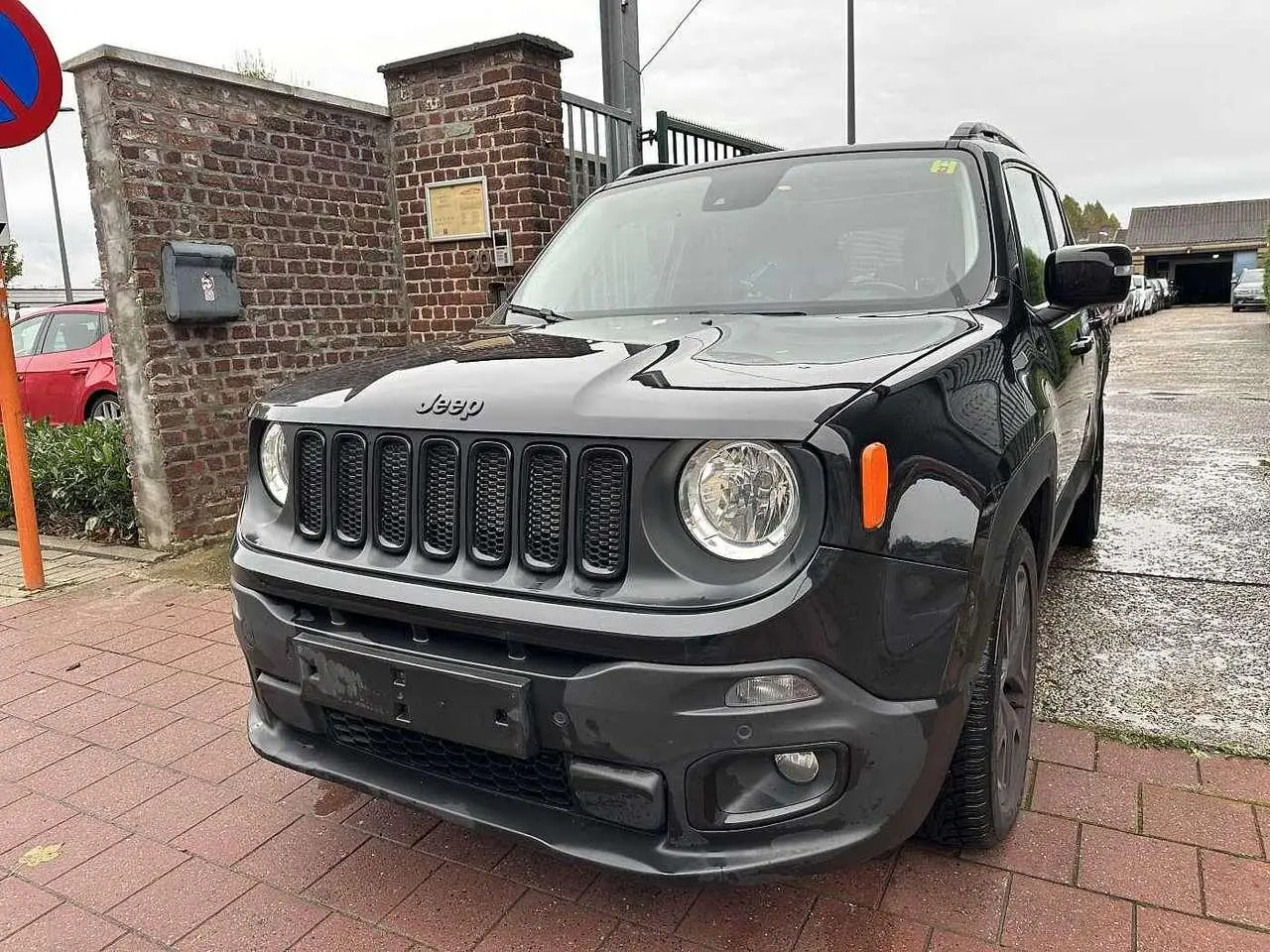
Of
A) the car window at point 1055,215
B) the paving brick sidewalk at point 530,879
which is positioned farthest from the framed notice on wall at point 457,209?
the paving brick sidewalk at point 530,879

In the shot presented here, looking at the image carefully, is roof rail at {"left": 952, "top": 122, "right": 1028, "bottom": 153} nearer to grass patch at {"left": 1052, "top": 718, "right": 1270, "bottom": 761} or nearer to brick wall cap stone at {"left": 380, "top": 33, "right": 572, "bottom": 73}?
grass patch at {"left": 1052, "top": 718, "right": 1270, "bottom": 761}

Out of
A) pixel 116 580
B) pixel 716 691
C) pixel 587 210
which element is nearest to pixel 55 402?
pixel 116 580

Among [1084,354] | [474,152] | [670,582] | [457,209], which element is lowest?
[670,582]

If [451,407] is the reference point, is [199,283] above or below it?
above

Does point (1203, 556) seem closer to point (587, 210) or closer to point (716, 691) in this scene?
point (587, 210)

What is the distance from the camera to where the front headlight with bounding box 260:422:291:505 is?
240 centimetres

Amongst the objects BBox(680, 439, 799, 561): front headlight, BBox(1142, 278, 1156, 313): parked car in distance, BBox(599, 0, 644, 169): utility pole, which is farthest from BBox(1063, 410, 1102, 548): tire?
BBox(1142, 278, 1156, 313): parked car in distance

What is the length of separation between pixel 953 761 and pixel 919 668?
0.49m

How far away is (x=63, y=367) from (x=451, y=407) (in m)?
8.82

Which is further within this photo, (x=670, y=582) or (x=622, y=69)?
(x=622, y=69)

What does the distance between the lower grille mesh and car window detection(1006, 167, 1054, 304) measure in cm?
193

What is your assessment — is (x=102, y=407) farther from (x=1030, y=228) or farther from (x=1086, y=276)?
(x=1086, y=276)

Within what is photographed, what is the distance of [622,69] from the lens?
740 cm

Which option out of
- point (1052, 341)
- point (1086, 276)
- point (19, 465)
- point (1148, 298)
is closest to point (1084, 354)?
point (1052, 341)
